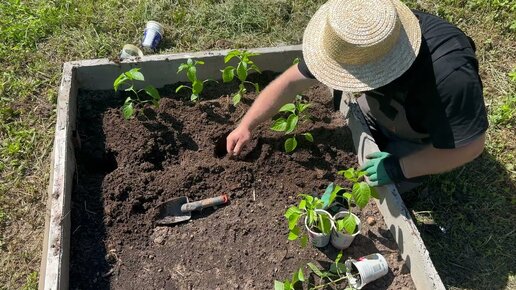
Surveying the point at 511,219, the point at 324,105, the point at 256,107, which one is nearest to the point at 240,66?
the point at 256,107

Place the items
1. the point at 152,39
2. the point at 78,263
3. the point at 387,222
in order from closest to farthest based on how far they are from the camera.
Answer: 1. the point at 78,263
2. the point at 387,222
3. the point at 152,39

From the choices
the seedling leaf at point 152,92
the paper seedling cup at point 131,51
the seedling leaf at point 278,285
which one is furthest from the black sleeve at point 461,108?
the paper seedling cup at point 131,51

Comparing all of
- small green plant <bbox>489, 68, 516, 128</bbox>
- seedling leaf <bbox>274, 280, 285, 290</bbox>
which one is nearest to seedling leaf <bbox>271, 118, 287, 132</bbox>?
seedling leaf <bbox>274, 280, 285, 290</bbox>

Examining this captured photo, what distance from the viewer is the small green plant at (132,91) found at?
112 inches

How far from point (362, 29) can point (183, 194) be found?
56.5 inches

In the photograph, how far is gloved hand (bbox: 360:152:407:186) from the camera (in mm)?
2570

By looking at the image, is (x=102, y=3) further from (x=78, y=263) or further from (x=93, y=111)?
(x=78, y=263)

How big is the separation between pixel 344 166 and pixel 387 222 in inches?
17.7

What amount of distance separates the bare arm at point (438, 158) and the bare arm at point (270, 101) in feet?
2.37

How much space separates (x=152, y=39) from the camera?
3613 millimetres

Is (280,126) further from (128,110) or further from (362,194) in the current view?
(128,110)

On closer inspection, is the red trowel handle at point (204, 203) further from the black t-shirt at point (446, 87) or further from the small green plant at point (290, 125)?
the black t-shirt at point (446, 87)

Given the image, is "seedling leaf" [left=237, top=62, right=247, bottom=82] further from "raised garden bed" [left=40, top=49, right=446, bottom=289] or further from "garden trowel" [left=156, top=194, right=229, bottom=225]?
"garden trowel" [left=156, top=194, right=229, bottom=225]

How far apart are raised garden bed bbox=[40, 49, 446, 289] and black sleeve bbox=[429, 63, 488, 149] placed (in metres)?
0.70
